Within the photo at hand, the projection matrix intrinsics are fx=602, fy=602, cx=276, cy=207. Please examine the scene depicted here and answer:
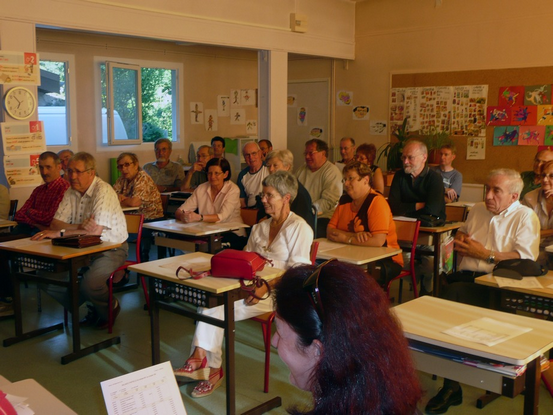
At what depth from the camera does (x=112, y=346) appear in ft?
14.0

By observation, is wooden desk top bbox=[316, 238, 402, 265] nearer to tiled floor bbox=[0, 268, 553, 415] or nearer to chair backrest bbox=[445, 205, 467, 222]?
tiled floor bbox=[0, 268, 553, 415]

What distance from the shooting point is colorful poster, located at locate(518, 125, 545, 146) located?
783 cm

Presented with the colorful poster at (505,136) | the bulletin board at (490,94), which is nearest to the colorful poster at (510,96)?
the bulletin board at (490,94)

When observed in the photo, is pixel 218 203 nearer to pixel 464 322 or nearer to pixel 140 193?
pixel 140 193

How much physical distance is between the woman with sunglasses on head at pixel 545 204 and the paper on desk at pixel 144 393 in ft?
10.7

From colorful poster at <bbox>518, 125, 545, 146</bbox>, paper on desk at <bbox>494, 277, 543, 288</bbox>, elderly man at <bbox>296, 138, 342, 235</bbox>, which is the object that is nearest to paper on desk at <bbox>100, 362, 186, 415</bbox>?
paper on desk at <bbox>494, 277, 543, 288</bbox>

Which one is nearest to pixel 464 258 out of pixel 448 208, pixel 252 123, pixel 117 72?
pixel 448 208

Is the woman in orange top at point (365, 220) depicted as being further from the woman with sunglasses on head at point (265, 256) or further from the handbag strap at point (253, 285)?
the handbag strap at point (253, 285)

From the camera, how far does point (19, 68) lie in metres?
5.77

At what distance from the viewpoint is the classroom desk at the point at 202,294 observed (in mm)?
3092

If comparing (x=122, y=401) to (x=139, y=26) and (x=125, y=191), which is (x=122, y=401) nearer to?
(x=125, y=191)

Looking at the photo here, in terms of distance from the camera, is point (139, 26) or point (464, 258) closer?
point (464, 258)

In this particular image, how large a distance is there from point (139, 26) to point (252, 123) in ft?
14.5

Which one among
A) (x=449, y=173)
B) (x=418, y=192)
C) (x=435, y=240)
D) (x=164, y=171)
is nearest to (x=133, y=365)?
(x=435, y=240)
